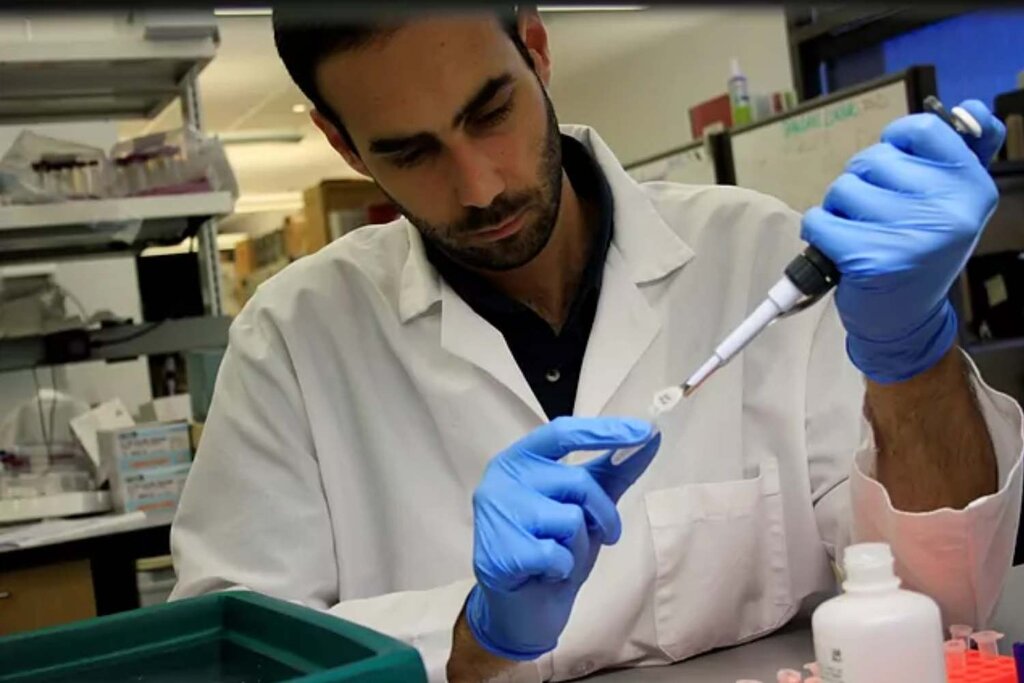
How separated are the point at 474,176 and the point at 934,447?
48 centimetres

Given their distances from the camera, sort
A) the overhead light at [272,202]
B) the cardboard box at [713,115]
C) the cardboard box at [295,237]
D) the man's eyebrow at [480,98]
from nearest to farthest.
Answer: the man's eyebrow at [480,98] < the cardboard box at [713,115] < the cardboard box at [295,237] < the overhead light at [272,202]

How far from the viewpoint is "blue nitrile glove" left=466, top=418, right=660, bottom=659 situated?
2.45 feet

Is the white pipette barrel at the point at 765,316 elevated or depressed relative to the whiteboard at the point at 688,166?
depressed

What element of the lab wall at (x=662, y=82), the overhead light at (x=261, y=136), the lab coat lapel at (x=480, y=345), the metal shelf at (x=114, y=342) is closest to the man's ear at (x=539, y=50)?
the lab coat lapel at (x=480, y=345)

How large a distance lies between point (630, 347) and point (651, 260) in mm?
116

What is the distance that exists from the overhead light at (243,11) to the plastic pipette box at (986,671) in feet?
2.07

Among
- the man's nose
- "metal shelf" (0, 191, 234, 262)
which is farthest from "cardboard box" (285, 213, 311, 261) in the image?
the man's nose

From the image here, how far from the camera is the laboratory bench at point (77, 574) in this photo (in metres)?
2.15

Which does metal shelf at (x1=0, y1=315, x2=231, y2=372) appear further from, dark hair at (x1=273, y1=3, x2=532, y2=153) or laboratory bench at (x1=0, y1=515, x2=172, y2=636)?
dark hair at (x1=273, y1=3, x2=532, y2=153)

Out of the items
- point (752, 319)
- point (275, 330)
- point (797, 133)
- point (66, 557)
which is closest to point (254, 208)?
point (797, 133)

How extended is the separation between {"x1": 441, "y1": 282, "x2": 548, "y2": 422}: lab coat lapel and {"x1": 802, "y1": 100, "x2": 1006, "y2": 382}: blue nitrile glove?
404mm

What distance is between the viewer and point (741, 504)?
116 centimetres

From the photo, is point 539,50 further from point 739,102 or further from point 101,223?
point 739,102

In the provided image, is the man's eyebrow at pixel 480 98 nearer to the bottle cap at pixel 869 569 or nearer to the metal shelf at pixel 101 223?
the bottle cap at pixel 869 569
